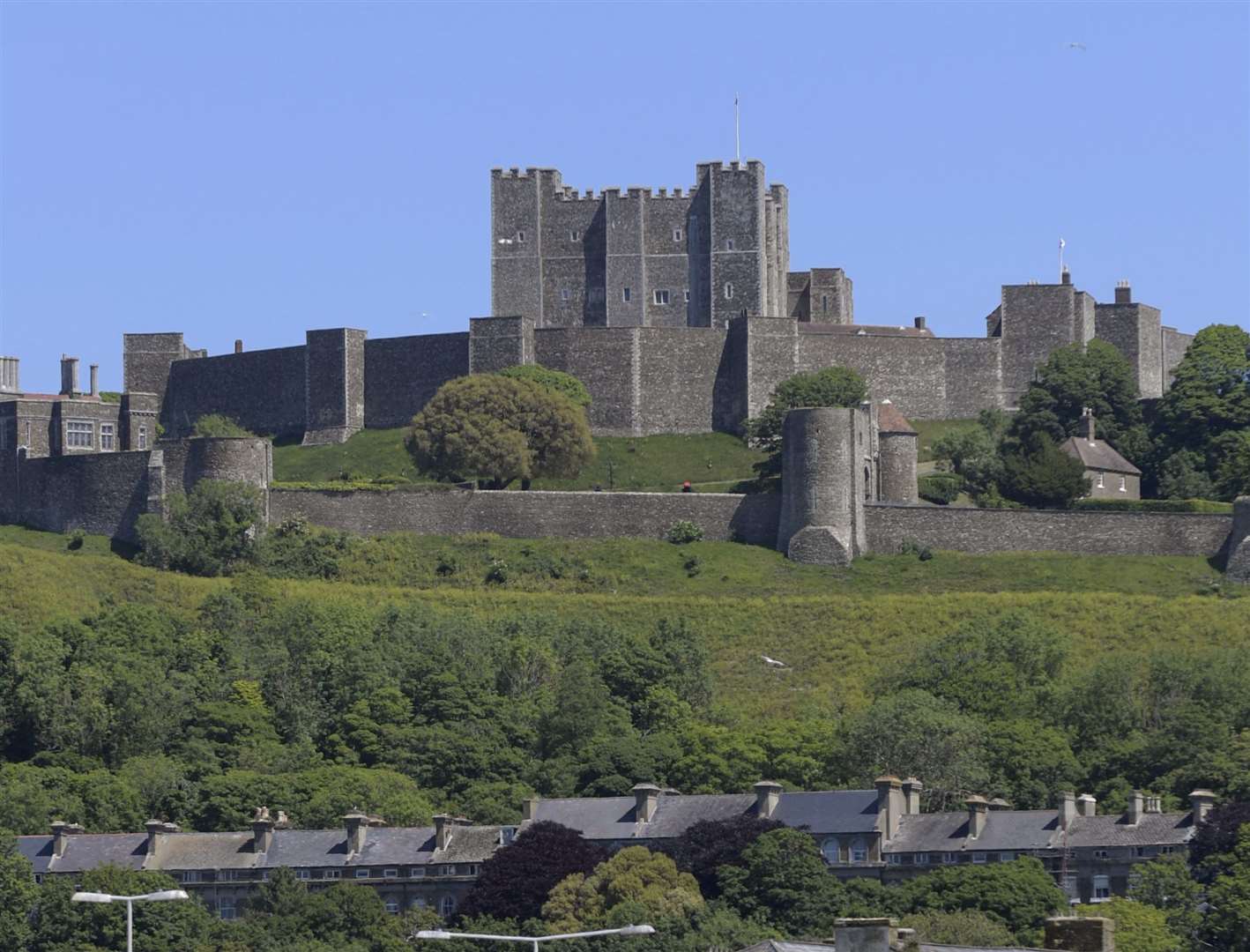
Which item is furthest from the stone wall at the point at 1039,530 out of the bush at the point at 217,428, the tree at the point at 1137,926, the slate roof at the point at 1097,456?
the tree at the point at 1137,926

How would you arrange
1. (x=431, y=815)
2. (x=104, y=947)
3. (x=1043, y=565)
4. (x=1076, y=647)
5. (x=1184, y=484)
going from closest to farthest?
1. (x=104, y=947)
2. (x=431, y=815)
3. (x=1076, y=647)
4. (x=1043, y=565)
5. (x=1184, y=484)

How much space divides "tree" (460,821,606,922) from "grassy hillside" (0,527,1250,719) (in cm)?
1615

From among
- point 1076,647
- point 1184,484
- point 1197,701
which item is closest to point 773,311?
point 1184,484

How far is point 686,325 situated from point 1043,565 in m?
24.6

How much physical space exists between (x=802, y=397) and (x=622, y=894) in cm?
4234

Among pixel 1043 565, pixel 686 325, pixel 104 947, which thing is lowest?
pixel 104 947

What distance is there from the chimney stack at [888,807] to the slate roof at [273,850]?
8053mm

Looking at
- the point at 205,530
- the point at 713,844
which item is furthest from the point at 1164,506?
the point at 713,844

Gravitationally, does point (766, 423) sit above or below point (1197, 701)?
above

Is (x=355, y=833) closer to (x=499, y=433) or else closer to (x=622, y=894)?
(x=622, y=894)

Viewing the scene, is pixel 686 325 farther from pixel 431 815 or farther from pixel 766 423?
pixel 431 815

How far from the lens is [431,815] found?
257ft

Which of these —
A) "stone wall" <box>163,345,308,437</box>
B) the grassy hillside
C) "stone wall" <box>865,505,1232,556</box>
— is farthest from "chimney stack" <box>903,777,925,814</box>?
"stone wall" <box>163,345,308,437</box>

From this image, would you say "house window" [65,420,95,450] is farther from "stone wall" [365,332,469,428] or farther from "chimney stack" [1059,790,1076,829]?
"chimney stack" [1059,790,1076,829]
